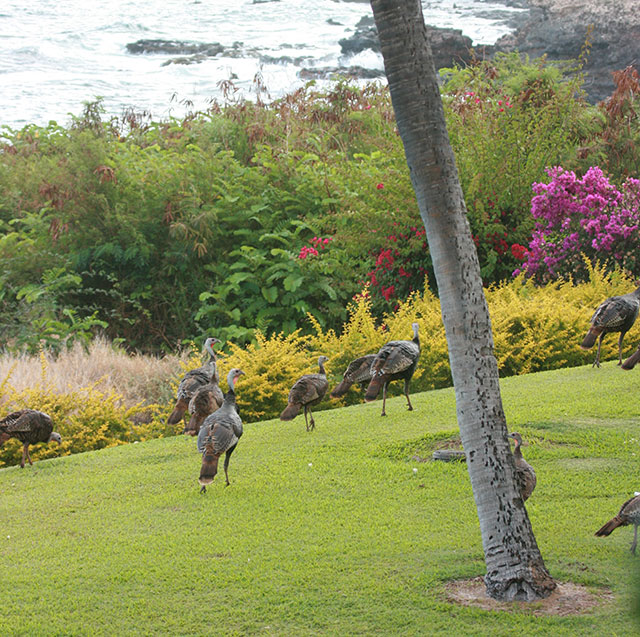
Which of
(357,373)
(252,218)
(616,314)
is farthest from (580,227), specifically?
(357,373)

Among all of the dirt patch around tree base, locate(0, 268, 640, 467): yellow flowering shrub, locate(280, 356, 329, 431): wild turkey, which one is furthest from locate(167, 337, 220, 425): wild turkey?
the dirt patch around tree base

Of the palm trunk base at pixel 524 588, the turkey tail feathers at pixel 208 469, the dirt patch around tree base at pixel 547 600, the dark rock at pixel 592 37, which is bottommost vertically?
the dirt patch around tree base at pixel 547 600

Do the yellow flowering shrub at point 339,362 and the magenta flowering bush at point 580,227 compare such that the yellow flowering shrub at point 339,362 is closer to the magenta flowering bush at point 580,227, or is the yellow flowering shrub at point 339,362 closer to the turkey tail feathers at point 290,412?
the magenta flowering bush at point 580,227

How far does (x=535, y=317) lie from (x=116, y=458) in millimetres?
6162

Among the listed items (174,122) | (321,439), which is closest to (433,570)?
(321,439)

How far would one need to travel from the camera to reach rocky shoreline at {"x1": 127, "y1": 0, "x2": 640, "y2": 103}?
29.8 metres

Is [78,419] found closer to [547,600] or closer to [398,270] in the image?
[398,270]

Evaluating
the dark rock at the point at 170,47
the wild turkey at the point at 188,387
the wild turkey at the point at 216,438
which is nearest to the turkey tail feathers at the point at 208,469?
the wild turkey at the point at 216,438

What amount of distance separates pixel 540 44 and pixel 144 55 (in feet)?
48.5

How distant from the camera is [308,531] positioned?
568cm

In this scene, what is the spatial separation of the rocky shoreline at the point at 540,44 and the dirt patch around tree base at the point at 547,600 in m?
26.0

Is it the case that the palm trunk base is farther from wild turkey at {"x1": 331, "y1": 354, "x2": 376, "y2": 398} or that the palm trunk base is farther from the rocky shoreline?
the rocky shoreline

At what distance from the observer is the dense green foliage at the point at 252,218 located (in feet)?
47.5

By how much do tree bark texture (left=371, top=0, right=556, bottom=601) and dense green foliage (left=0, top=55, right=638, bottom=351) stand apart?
9.40m
